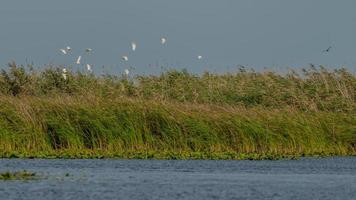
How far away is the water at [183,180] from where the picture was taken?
21625mm

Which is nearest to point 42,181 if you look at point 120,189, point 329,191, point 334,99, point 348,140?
point 120,189

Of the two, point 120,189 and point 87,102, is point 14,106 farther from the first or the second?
point 120,189

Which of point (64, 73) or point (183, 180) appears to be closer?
point (183, 180)

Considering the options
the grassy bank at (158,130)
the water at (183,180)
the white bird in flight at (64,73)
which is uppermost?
the white bird in flight at (64,73)

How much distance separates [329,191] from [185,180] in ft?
12.3

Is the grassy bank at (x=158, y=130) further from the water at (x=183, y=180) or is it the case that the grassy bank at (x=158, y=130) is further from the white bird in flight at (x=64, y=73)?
the white bird in flight at (x=64, y=73)

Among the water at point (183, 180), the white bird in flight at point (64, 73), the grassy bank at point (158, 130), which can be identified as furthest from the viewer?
the white bird in flight at point (64, 73)

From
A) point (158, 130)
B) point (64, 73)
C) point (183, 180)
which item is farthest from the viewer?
point (64, 73)

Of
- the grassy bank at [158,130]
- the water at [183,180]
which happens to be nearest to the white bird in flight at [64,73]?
the grassy bank at [158,130]

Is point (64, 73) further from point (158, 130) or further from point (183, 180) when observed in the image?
point (183, 180)

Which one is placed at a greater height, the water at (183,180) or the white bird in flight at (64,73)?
the white bird in flight at (64,73)

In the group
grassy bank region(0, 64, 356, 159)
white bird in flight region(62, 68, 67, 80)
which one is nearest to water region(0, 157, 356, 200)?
grassy bank region(0, 64, 356, 159)

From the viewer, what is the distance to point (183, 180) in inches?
984

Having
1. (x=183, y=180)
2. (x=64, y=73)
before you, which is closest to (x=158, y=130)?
(x=183, y=180)
